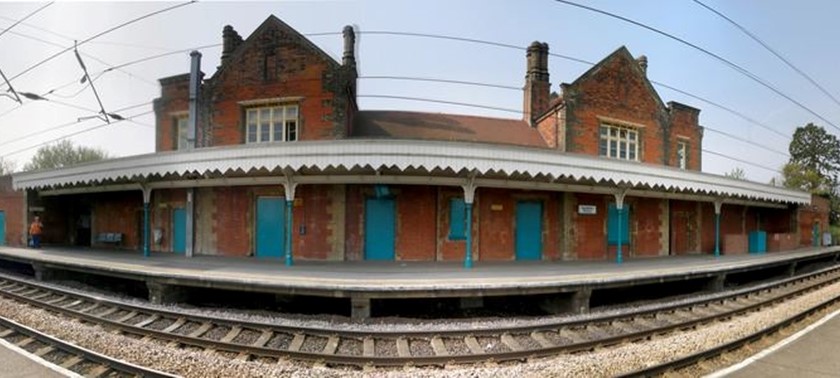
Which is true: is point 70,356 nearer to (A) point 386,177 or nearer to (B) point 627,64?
(A) point 386,177

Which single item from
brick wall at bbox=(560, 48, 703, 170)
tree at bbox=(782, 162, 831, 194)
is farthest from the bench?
tree at bbox=(782, 162, 831, 194)

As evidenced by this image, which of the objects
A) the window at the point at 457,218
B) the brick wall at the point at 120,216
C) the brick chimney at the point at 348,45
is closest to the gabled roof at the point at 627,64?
the window at the point at 457,218

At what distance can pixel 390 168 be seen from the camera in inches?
395

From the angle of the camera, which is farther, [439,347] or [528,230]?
[528,230]

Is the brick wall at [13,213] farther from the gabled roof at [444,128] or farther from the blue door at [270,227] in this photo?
the gabled roof at [444,128]

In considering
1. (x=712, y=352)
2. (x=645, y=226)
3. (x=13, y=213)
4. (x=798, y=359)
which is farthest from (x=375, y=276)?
(x=13, y=213)

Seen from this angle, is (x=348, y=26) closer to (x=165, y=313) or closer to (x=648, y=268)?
(x=165, y=313)

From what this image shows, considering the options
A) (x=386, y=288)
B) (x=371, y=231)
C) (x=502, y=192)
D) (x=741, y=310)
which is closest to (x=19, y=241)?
(x=371, y=231)

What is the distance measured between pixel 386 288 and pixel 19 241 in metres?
22.3

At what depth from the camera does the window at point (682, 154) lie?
19.5 m

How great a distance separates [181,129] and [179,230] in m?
5.05

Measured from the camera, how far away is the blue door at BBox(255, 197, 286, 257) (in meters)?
12.9

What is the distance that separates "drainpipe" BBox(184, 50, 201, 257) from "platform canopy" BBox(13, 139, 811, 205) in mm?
1134

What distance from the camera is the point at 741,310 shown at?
859cm
